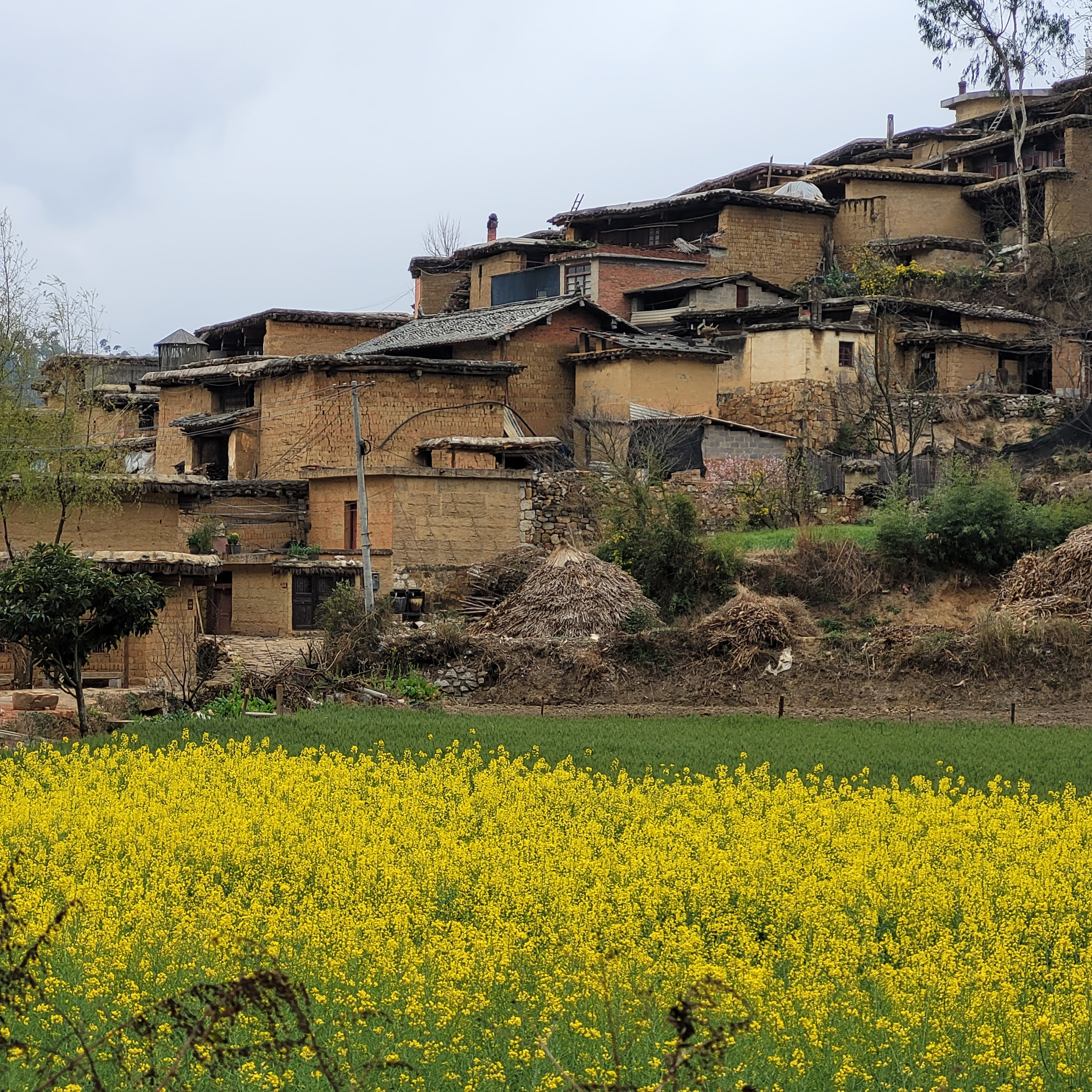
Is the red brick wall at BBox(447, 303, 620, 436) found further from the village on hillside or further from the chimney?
the chimney

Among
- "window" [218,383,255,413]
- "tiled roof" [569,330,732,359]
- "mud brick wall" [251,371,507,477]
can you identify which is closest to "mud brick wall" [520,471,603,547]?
Answer: "mud brick wall" [251,371,507,477]

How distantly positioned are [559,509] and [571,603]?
6540 mm

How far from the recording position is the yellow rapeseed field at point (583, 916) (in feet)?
28.8

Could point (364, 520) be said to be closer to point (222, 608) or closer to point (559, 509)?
point (222, 608)

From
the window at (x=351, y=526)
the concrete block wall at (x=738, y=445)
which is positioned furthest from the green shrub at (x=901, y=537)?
the window at (x=351, y=526)

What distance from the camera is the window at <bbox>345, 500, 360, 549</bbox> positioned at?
3500 cm

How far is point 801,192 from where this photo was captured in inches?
2124

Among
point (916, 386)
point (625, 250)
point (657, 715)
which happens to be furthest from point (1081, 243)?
point (657, 715)

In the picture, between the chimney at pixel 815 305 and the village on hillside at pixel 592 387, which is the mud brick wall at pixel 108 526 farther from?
the chimney at pixel 815 305

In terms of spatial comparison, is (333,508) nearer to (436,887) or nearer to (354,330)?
(354,330)

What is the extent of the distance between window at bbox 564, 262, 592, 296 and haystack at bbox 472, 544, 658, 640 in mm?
21064

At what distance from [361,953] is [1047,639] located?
55.7ft

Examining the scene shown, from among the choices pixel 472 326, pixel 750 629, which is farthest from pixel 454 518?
pixel 472 326

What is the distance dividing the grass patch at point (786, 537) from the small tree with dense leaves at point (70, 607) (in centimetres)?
1175
